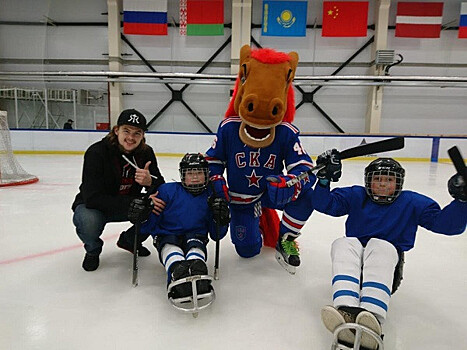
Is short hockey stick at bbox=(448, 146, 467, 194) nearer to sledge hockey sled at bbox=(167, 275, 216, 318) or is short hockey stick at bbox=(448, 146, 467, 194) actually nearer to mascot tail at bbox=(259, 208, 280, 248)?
sledge hockey sled at bbox=(167, 275, 216, 318)

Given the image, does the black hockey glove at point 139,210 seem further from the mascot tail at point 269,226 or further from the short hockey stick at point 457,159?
the short hockey stick at point 457,159

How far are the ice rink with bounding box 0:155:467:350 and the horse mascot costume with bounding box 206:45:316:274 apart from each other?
20cm

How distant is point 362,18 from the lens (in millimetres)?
7352

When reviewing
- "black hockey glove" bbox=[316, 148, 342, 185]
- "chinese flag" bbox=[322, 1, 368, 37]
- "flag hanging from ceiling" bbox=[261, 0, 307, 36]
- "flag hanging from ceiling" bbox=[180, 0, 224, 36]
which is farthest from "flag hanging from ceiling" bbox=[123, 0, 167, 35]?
"black hockey glove" bbox=[316, 148, 342, 185]

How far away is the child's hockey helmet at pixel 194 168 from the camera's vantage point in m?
1.43

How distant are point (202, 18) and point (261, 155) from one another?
22.7 ft

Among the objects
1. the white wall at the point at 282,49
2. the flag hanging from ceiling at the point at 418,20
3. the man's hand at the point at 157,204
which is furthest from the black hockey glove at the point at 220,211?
the flag hanging from ceiling at the point at 418,20

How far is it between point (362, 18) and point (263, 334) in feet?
25.9

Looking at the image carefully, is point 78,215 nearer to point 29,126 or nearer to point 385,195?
point 385,195

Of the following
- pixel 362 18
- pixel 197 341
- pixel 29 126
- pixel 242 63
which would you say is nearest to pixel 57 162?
pixel 29 126

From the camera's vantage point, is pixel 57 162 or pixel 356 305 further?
pixel 57 162

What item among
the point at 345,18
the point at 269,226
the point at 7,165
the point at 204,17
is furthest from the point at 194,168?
the point at 345,18

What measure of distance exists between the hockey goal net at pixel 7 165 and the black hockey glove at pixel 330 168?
11.1ft

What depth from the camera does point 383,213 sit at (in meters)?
1.20
